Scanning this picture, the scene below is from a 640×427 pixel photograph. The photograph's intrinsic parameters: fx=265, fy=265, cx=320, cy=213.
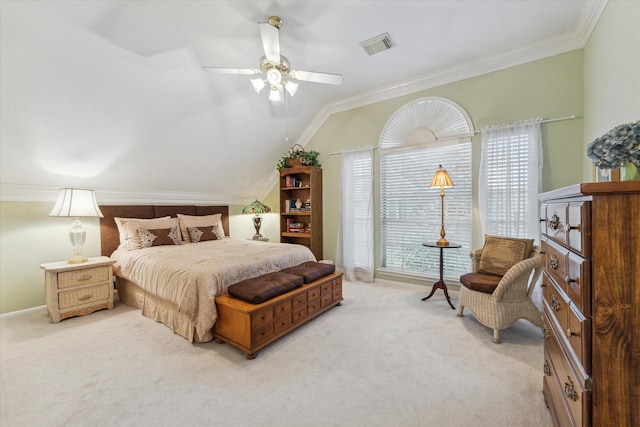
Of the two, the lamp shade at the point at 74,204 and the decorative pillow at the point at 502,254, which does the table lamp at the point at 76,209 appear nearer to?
the lamp shade at the point at 74,204

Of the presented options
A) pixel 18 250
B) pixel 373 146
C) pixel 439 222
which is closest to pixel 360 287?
pixel 439 222

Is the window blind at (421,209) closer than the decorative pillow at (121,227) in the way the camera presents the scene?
Yes

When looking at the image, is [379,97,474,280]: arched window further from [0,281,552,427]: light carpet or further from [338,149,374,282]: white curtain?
[0,281,552,427]: light carpet

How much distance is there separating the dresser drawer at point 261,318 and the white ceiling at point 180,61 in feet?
8.64

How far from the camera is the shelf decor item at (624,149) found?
950 mm

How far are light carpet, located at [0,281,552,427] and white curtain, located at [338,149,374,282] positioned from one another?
4.99ft

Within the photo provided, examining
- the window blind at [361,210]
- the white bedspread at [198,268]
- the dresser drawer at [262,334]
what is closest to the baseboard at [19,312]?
the white bedspread at [198,268]

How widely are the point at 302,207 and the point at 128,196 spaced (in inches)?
109

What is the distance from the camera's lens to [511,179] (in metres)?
3.11

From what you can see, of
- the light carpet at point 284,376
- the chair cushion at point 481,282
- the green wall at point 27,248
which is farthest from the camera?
the green wall at point 27,248

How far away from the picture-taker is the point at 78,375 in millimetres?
1959

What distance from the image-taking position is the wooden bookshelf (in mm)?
4676

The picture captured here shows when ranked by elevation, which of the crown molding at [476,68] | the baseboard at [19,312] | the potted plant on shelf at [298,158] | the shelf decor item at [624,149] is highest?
the crown molding at [476,68]

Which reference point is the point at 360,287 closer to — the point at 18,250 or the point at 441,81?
the point at 441,81
